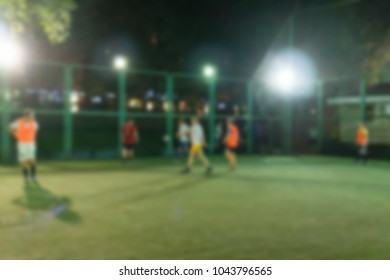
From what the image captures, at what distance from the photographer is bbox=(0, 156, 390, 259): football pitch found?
7.56 m

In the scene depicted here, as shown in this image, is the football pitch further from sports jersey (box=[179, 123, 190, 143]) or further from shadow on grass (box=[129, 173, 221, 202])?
sports jersey (box=[179, 123, 190, 143])

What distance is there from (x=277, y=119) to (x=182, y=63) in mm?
9760

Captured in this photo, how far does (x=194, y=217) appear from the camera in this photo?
10102 millimetres

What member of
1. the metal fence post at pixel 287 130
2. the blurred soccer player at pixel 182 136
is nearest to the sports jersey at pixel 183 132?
the blurred soccer player at pixel 182 136

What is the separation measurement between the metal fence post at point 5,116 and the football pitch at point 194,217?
545cm

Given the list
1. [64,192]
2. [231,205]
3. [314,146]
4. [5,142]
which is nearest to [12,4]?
[5,142]

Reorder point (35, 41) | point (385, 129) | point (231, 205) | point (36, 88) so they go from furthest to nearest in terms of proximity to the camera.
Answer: point (36, 88)
point (35, 41)
point (385, 129)
point (231, 205)

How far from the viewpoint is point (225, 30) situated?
3934 cm

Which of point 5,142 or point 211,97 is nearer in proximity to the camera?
point 5,142

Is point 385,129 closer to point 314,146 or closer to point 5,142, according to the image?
point 314,146

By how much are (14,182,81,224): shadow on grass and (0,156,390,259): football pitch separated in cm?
2

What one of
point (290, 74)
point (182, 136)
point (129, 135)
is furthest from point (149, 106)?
point (129, 135)

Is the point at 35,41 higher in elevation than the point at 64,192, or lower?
higher

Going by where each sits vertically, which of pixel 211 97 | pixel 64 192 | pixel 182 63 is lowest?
pixel 64 192
